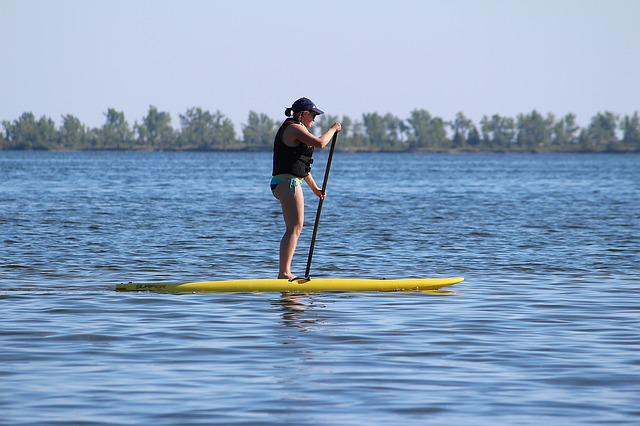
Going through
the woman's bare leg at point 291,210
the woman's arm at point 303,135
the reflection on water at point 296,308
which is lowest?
the reflection on water at point 296,308

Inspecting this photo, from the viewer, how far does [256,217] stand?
1293 inches

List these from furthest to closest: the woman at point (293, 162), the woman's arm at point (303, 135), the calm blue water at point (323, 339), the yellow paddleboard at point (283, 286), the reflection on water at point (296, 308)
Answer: the yellow paddleboard at point (283, 286) → the woman at point (293, 162) → the woman's arm at point (303, 135) → the reflection on water at point (296, 308) → the calm blue water at point (323, 339)

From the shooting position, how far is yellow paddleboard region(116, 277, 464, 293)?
12930 millimetres

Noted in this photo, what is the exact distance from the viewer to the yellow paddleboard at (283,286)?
12930mm

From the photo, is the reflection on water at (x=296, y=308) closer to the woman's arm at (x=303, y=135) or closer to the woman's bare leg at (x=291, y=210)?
the woman's bare leg at (x=291, y=210)

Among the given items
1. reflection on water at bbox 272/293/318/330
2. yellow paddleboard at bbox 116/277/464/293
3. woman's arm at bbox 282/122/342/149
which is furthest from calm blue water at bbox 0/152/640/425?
woman's arm at bbox 282/122/342/149

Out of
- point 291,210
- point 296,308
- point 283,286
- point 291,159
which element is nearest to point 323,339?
point 296,308

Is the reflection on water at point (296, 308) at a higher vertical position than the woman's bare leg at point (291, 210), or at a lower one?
lower

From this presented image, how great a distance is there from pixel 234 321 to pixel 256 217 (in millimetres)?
21970

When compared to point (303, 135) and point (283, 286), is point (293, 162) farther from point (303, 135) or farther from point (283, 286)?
point (283, 286)

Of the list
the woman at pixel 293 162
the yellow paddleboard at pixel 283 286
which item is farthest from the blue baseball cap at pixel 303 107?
the yellow paddleboard at pixel 283 286

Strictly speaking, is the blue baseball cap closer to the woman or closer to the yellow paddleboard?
the woman

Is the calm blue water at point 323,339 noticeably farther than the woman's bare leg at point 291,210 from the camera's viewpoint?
No

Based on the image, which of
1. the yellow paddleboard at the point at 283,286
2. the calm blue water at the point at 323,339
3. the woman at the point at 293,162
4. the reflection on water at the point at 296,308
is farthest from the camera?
the yellow paddleboard at the point at 283,286
